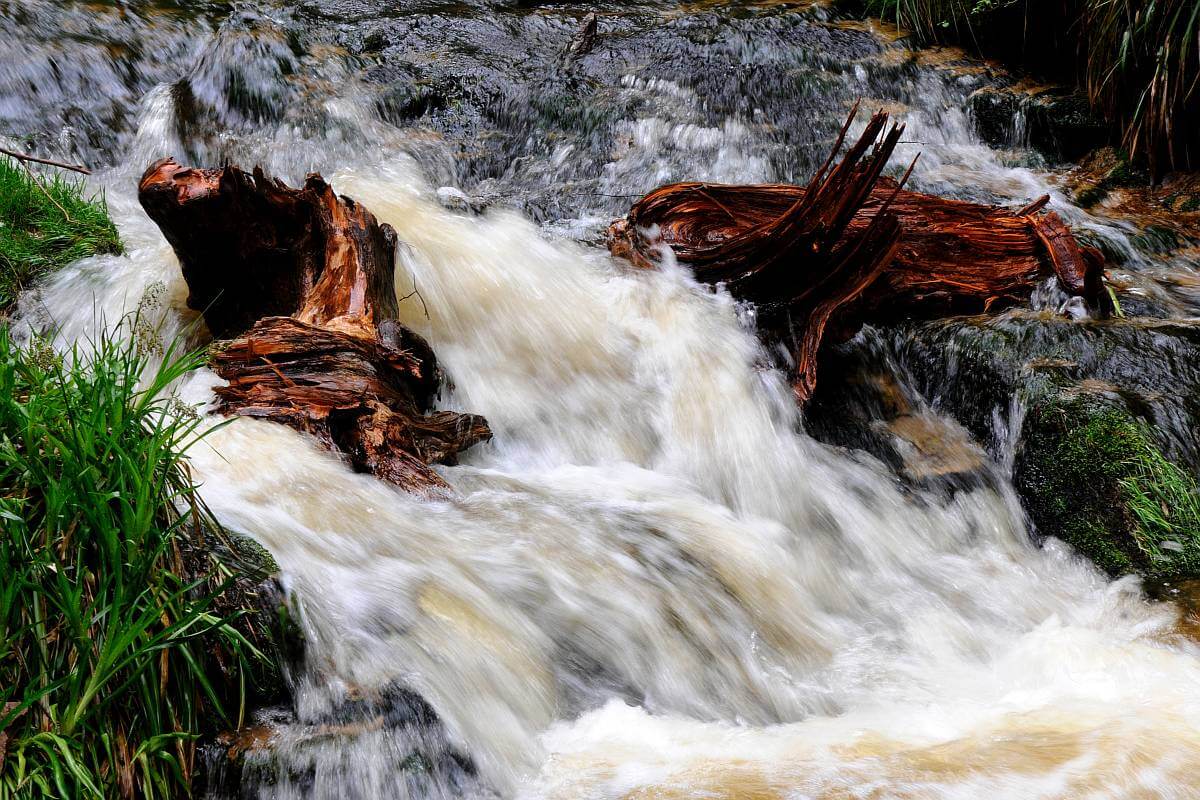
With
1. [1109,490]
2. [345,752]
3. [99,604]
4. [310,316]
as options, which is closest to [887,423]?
[1109,490]

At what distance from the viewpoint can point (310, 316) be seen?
3775 mm

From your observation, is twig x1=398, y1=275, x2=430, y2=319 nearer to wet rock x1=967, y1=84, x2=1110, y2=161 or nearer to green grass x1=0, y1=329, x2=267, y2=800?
green grass x1=0, y1=329, x2=267, y2=800

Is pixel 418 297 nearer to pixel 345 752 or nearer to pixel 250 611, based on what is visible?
pixel 250 611

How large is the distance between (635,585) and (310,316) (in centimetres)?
173

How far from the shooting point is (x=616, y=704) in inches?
105

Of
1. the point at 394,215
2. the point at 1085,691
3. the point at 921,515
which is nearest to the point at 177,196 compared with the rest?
the point at 394,215

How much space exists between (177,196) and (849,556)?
3.00 metres

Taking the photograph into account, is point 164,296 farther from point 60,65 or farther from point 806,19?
point 806,19

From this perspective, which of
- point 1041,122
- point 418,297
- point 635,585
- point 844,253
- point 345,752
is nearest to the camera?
point 345,752

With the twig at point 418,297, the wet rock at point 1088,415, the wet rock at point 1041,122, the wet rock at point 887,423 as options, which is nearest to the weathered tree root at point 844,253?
the wet rock at point 887,423

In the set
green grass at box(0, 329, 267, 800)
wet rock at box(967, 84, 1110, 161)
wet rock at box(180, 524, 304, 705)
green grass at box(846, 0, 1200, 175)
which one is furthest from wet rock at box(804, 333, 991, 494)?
wet rock at box(967, 84, 1110, 161)

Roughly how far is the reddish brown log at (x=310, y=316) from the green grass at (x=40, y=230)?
0.96 m

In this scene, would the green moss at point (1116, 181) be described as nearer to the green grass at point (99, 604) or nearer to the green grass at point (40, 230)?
the green grass at point (40, 230)

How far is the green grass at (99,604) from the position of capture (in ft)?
6.07
